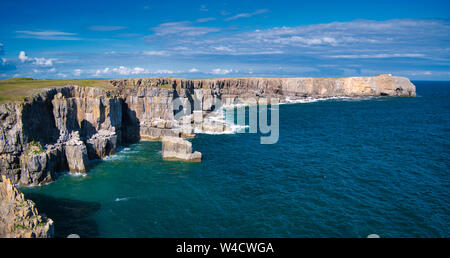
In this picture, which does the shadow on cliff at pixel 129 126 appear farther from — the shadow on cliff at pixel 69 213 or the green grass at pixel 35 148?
the shadow on cliff at pixel 69 213

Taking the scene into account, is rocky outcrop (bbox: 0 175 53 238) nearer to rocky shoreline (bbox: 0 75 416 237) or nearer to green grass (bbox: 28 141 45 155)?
rocky shoreline (bbox: 0 75 416 237)

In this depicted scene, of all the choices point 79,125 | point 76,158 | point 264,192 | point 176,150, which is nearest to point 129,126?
point 79,125

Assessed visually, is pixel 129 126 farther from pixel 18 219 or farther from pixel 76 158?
pixel 18 219

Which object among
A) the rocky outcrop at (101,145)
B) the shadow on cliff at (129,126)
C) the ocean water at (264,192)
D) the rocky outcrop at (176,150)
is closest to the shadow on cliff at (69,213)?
the ocean water at (264,192)
